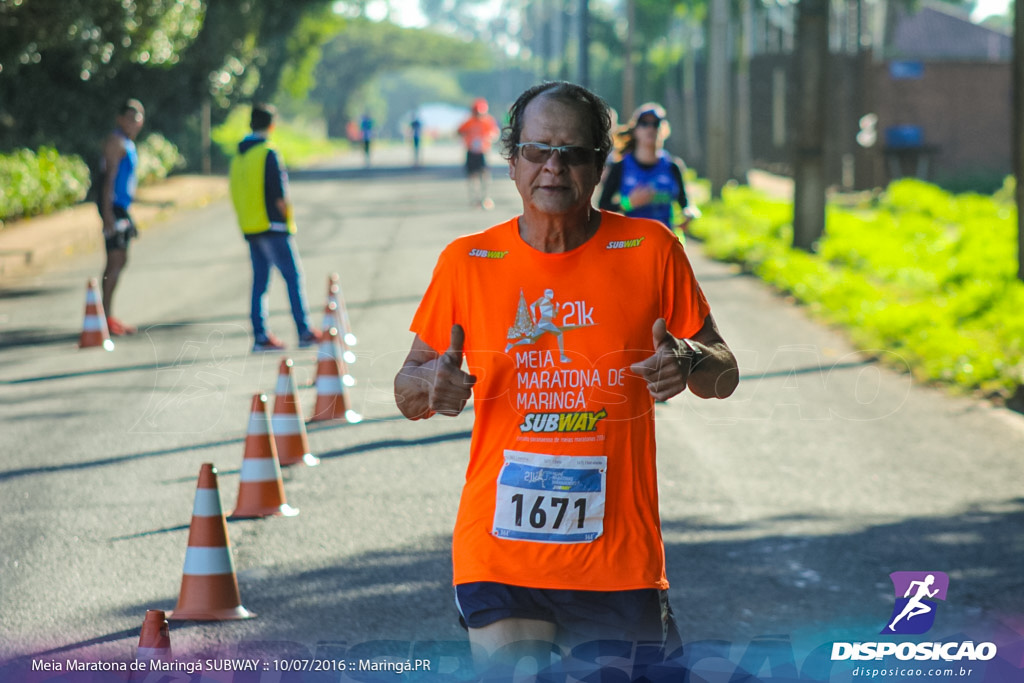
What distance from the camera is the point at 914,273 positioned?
17172mm

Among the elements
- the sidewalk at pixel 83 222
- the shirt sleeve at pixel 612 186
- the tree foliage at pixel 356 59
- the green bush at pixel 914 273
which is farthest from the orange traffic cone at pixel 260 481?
the tree foliage at pixel 356 59

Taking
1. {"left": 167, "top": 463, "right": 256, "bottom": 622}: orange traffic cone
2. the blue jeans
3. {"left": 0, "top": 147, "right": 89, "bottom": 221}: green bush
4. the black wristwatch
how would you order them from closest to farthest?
the black wristwatch
{"left": 167, "top": 463, "right": 256, "bottom": 622}: orange traffic cone
the blue jeans
{"left": 0, "top": 147, "right": 89, "bottom": 221}: green bush

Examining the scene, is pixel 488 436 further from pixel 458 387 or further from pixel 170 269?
pixel 170 269

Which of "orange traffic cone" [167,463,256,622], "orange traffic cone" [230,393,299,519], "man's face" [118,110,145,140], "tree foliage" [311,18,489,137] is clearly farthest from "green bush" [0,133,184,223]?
"tree foliage" [311,18,489,137]

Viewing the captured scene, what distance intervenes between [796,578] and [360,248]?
51.8ft

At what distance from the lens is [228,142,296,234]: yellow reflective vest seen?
1220cm

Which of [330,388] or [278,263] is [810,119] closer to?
[278,263]

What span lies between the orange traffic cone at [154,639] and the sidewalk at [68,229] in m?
13.8

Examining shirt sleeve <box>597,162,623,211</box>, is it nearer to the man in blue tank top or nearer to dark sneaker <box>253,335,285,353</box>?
dark sneaker <box>253,335,285,353</box>

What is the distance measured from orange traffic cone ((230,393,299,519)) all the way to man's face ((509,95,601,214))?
159 inches

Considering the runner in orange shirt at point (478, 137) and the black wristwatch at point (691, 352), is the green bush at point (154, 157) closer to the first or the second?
the runner in orange shirt at point (478, 137)

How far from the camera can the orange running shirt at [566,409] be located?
131 inches

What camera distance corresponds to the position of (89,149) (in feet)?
98.8

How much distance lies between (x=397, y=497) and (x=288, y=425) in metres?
0.97
